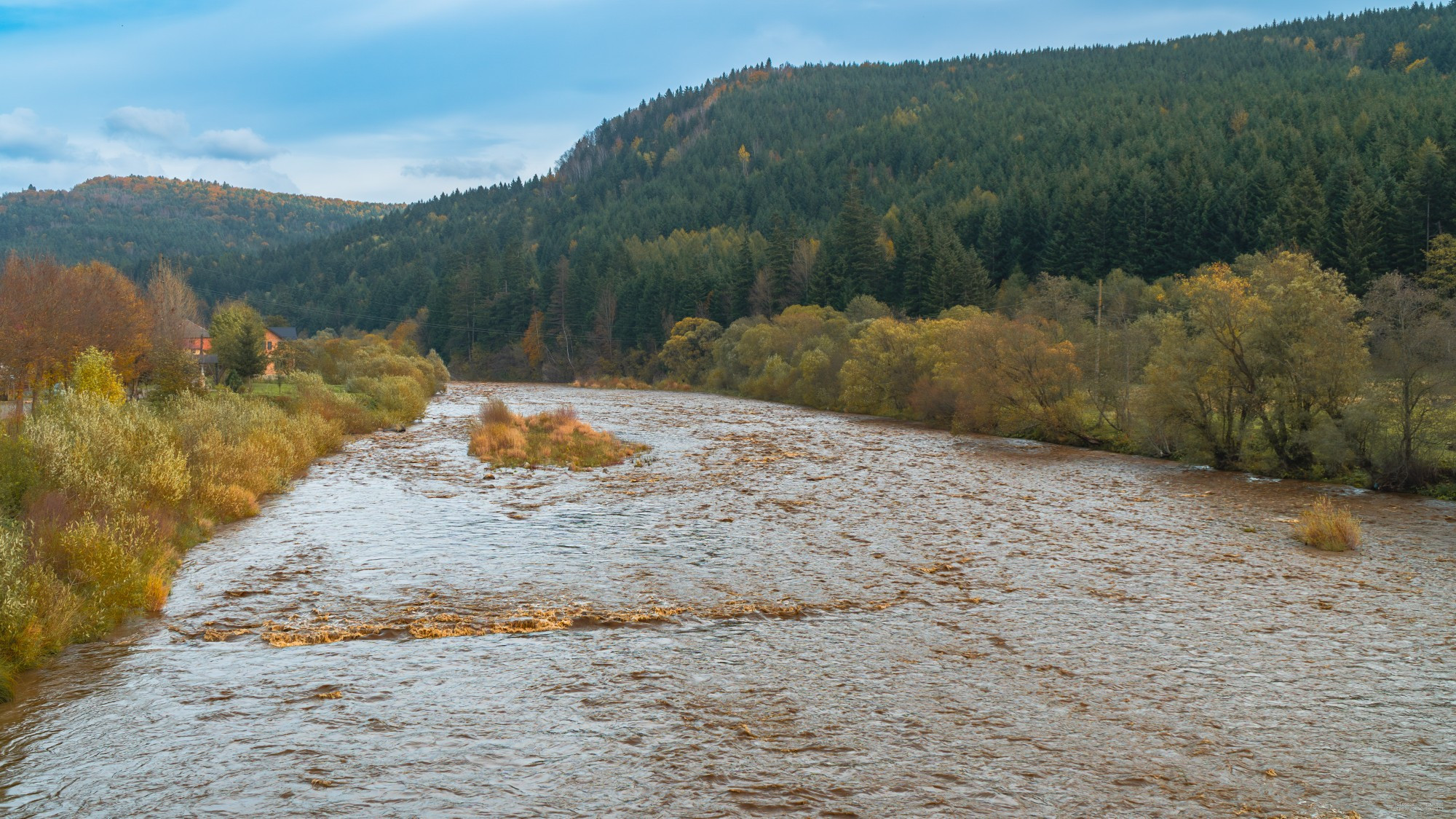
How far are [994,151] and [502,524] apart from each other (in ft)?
451

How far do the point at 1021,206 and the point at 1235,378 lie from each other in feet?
235

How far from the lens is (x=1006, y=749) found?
11727 millimetres

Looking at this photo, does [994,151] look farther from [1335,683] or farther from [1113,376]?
[1335,683]

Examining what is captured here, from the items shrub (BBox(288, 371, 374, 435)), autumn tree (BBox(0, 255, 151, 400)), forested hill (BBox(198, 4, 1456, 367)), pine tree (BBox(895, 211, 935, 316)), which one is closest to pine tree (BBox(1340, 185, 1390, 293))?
forested hill (BBox(198, 4, 1456, 367))

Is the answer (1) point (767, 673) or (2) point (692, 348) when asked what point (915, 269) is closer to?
(2) point (692, 348)

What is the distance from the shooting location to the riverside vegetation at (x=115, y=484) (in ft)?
49.4

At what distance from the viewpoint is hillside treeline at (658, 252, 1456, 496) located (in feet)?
103

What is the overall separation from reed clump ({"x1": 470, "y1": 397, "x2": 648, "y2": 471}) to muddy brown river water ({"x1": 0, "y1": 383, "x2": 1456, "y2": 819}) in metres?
12.0

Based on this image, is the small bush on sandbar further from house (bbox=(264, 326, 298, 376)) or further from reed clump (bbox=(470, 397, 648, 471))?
house (bbox=(264, 326, 298, 376))

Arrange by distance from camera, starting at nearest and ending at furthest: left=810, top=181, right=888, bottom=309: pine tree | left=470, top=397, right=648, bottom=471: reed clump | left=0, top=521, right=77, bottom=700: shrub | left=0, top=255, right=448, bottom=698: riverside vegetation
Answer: left=0, top=521, right=77, bottom=700: shrub
left=0, top=255, right=448, bottom=698: riverside vegetation
left=470, top=397, right=648, bottom=471: reed clump
left=810, top=181, right=888, bottom=309: pine tree

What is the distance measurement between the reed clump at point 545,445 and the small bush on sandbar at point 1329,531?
2653 centimetres

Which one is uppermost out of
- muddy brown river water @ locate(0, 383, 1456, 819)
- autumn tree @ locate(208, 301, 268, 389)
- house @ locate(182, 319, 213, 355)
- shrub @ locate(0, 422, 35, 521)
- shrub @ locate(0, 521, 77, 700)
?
house @ locate(182, 319, 213, 355)

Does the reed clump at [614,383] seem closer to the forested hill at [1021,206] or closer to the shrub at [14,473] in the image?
the forested hill at [1021,206]

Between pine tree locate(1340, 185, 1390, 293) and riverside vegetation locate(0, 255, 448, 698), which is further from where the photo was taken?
pine tree locate(1340, 185, 1390, 293)
